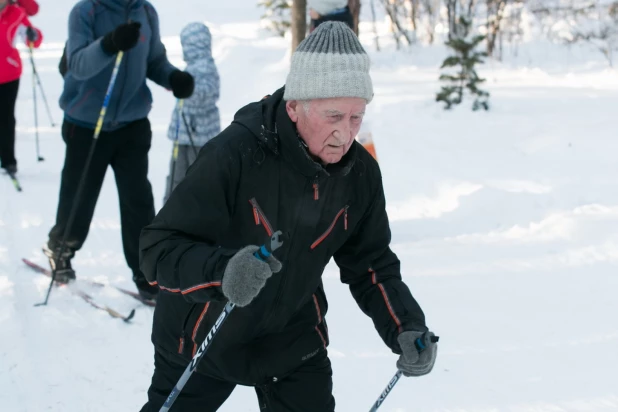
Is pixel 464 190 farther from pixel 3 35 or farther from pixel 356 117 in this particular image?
pixel 356 117

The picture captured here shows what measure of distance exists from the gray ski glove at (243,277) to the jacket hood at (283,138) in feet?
1.19

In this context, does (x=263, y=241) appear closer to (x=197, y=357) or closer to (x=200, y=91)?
(x=197, y=357)

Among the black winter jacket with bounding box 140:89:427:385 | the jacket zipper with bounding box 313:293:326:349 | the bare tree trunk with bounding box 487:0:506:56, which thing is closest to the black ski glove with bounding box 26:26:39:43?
the black winter jacket with bounding box 140:89:427:385

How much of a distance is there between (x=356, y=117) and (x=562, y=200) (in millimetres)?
5004

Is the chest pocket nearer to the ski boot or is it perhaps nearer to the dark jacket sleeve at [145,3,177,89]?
the dark jacket sleeve at [145,3,177,89]

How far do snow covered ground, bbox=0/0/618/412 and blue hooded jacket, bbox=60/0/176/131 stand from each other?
1246 mm

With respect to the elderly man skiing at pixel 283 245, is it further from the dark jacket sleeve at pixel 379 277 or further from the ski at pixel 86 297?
the ski at pixel 86 297

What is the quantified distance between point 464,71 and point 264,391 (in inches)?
320

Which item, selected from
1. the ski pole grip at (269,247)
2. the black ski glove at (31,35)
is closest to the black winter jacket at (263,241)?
the ski pole grip at (269,247)

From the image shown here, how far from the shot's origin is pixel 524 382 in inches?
156

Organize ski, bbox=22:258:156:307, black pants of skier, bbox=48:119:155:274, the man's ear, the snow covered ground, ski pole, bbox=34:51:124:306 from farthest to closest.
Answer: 1. ski, bbox=22:258:156:307
2. black pants of skier, bbox=48:119:155:274
3. ski pole, bbox=34:51:124:306
4. the snow covered ground
5. the man's ear

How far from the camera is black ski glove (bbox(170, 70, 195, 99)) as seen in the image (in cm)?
470

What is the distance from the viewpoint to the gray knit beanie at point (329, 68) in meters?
2.26

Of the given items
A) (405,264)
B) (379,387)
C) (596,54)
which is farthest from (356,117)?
(596,54)
